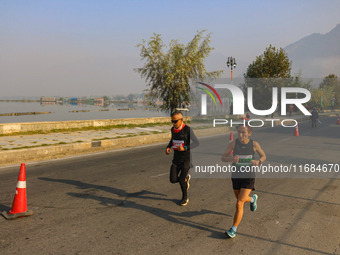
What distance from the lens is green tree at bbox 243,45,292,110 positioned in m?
40.8

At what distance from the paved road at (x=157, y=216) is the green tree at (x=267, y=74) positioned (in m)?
34.3

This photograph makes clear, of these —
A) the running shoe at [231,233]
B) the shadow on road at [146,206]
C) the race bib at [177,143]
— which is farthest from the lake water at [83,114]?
the running shoe at [231,233]

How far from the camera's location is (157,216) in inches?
207

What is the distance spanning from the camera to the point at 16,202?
513cm

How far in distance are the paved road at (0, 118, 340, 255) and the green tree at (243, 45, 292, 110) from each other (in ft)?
112

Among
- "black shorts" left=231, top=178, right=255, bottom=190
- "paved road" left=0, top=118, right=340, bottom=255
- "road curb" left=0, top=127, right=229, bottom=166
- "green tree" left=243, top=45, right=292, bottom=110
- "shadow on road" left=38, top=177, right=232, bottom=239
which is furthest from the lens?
"green tree" left=243, top=45, right=292, bottom=110

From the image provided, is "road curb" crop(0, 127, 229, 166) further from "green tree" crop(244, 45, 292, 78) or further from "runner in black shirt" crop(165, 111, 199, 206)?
"green tree" crop(244, 45, 292, 78)

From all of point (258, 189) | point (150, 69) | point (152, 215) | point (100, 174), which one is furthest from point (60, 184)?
point (150, 69)

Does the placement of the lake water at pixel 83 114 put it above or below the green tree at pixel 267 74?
below

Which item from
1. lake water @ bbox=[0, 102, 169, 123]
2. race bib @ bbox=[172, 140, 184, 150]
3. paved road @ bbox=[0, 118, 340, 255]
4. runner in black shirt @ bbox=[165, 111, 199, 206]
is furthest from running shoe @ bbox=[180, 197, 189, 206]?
lake water @ bbox=[0, 102, 169, 123]

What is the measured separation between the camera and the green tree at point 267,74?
4083 centimetres

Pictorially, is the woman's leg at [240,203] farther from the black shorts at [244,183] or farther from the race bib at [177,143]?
the race bib at [177,143]

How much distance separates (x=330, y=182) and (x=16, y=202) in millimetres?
7086

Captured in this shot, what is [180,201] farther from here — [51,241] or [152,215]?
[51,241]
